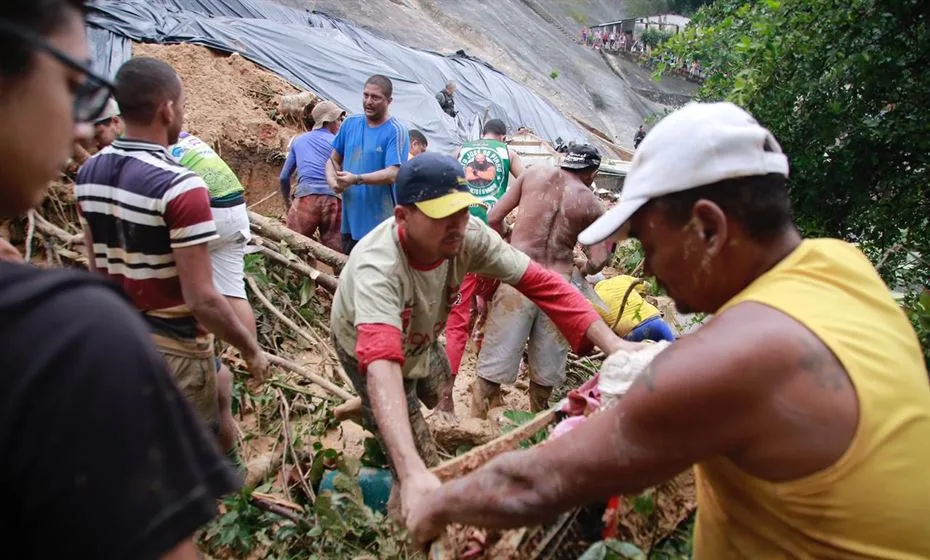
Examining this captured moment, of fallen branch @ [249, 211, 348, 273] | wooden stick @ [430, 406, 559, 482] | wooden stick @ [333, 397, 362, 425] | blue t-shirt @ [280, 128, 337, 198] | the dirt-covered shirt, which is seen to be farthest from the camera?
blue t-shirt @ [280, 128, 337, 198]

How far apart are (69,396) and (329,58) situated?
12931 mm

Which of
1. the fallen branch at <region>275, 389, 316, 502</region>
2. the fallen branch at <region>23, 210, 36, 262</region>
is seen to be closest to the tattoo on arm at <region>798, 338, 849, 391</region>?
the fallen branch at <region>275, 389, 316, 502</region>

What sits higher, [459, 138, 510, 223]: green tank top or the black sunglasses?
the black sunglasses

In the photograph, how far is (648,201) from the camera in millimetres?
1450

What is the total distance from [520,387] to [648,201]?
448cm

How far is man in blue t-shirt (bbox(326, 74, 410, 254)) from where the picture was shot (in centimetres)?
563

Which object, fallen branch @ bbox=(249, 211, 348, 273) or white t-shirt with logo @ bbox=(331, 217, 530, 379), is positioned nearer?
white t-shirt with logo @ bbox=(331, 217, 530, 379)

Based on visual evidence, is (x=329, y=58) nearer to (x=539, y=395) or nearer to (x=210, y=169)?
(x=539, y=395)

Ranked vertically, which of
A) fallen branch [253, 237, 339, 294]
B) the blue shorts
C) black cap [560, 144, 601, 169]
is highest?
black cap [560, 144, 601, 169]

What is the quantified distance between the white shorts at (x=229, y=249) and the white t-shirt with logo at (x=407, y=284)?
74cm

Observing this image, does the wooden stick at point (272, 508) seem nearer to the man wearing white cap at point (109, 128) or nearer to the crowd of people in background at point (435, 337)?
the crowd of people in background at point (435, 337)

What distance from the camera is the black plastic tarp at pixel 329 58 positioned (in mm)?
10078

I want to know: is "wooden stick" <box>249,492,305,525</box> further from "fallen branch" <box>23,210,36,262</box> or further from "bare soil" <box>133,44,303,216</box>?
"bare soil" <box>133,44,303,216</box>

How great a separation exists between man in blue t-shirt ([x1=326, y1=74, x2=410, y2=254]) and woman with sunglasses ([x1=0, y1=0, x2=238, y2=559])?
4.80 metres
